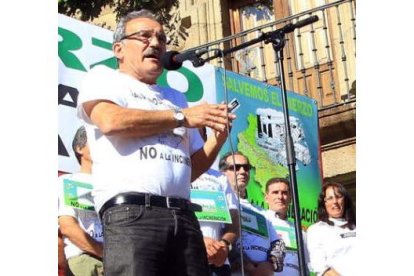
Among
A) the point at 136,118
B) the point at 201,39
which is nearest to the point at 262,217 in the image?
the point at 136,118

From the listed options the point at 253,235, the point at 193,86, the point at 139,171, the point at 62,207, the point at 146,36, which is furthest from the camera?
the point at 193,86

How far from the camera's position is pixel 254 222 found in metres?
5.65

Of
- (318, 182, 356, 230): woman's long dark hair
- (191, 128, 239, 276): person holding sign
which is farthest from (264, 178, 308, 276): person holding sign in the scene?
(191, 128, 239, 276): person holding sign

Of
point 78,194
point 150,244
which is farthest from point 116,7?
point 150,244

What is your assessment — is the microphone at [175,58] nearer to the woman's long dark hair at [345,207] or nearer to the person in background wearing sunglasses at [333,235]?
the person in background wearing sunglasses at [333,235]

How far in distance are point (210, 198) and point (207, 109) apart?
1.66m

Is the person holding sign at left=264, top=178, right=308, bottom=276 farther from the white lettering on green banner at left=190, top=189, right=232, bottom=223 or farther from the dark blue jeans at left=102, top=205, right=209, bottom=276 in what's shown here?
the dark blue jeans at left=102, top=205, right=209, bottom=276

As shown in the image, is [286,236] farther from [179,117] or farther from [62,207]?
[179,117]

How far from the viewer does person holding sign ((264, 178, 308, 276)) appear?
5684 mm

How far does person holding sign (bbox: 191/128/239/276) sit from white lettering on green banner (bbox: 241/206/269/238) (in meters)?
0.18

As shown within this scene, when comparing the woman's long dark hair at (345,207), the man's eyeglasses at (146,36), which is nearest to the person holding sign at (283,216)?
the woman's long dark hair at (345,207)

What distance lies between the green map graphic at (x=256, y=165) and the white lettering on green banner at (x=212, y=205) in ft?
1.32

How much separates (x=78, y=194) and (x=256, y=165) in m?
1.54

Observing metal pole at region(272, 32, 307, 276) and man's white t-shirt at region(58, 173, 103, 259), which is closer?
metal pole at region(272, 32, 307, 276)
